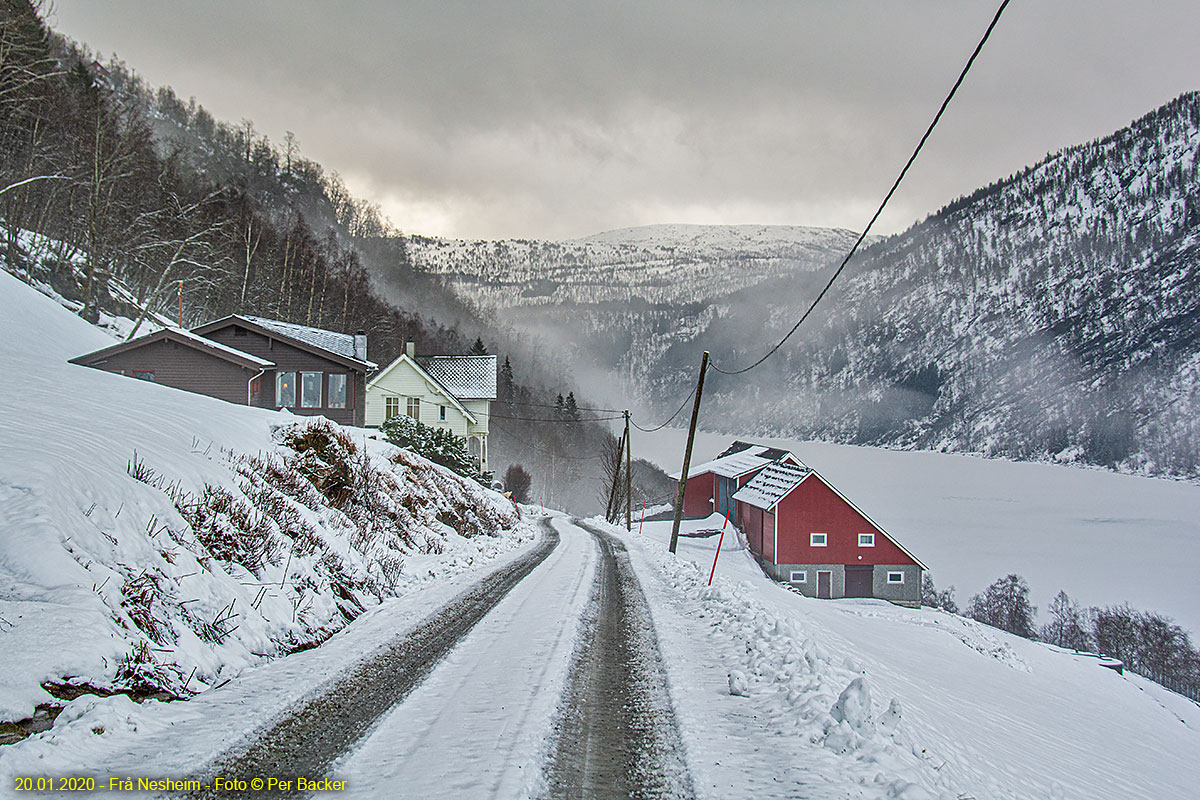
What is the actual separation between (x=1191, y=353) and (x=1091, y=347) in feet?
78.7

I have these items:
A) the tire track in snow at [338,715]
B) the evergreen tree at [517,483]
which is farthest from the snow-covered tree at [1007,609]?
the tire track in snow at [338,715]

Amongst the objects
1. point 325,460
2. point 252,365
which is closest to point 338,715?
point 325,460

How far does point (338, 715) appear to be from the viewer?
4.56m

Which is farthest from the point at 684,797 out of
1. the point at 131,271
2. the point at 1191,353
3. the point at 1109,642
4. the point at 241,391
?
the point at 1191,353

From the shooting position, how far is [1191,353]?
161 meters

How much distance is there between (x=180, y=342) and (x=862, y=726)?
30.7m

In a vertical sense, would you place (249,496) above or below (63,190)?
below

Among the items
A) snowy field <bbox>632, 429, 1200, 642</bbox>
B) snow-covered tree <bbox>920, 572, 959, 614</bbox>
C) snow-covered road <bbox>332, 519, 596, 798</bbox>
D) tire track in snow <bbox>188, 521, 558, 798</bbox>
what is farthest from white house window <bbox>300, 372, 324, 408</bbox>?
snowy field <bbox>632, 429, 1200, 642</bbox>

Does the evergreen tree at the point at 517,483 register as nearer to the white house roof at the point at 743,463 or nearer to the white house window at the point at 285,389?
the white house roof at the point at 743,463

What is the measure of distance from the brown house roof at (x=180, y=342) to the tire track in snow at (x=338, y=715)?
24359 millimetres

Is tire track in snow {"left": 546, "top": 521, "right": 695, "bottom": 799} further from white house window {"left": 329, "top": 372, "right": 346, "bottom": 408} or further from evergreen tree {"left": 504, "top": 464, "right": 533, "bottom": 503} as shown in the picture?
evergreen tree {"left": 504, "top": 464, "right": 533, "bottom": 503}

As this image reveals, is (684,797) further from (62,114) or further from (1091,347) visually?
(1091,347)

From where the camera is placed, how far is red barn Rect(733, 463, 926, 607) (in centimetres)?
3878

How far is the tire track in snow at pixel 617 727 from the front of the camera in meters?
3.74
